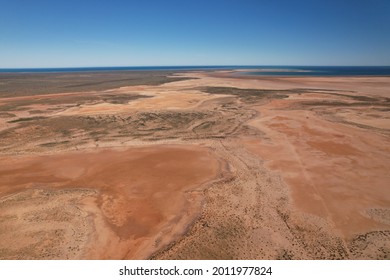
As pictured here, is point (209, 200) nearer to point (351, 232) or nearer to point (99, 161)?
point (351, 232)

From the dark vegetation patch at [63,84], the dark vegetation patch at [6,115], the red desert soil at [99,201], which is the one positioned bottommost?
the red desert soil at [99,201]

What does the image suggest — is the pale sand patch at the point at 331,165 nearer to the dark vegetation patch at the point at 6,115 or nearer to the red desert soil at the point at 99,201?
the red desert soil at the point at 99,201

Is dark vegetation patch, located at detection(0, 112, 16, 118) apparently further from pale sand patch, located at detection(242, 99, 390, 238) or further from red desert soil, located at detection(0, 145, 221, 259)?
pale sand patch, located at detection(242, 99, 390, 238)

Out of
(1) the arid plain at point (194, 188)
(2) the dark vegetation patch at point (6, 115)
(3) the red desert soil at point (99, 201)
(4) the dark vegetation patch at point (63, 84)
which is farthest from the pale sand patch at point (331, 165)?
(4) the dark vegetation patch at point (63, 84)

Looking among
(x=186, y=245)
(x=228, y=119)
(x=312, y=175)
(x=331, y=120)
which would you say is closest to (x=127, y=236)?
(x=186, y=245)

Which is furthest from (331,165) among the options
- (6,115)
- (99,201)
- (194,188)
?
(6,115)

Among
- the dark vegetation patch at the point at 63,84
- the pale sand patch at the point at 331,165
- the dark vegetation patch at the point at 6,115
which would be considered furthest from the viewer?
the dark vegetation patch at the point at 63,84

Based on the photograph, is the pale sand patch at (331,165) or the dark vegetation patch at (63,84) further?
the dark vegetation patch at (63,84)
